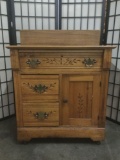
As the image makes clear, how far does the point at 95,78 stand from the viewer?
4.43 ft

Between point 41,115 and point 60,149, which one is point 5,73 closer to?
point 41,115

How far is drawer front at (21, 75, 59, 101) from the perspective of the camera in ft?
4.40

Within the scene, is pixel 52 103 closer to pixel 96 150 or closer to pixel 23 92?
pixel 23 92

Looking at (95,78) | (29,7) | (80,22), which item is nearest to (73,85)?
(95,78)

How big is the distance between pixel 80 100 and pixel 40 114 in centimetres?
39

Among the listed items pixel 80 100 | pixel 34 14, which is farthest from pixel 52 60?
pixel 34 14

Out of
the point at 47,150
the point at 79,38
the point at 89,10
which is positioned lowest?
the point at 47,150

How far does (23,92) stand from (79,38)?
2.36ft

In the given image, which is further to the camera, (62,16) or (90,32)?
(62,16)

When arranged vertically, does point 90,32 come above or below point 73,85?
above

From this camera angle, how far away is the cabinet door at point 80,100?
1.35 m

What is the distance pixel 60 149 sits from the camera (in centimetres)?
143

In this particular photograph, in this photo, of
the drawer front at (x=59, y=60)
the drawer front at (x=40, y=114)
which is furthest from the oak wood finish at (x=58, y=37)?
the drawer front at (x=40, y=114)

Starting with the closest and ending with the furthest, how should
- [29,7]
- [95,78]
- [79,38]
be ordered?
[95,78]
[79,38]
[29,7]
